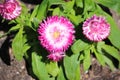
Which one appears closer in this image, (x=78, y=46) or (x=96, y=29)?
(x=96, y=29)

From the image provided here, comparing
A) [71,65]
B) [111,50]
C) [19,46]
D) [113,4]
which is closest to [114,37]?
[111,50]

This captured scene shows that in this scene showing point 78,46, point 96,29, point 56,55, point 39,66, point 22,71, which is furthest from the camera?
point 22,71

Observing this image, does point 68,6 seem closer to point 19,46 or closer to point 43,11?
point 43,11

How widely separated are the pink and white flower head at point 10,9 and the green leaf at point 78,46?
53 cm

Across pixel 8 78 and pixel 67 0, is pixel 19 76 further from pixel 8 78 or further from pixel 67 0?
pixel 67 0

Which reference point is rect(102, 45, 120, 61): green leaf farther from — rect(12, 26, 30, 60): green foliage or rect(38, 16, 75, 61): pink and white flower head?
rect(12, 26, 30, 60): green foliage

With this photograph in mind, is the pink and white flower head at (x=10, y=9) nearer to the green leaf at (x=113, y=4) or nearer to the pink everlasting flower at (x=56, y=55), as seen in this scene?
the pink everlasting flower at (x=56, y=55)

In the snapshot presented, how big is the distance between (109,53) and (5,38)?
116 cm

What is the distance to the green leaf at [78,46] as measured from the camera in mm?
2400

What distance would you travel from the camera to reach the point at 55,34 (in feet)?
7.59

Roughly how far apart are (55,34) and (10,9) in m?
0.42

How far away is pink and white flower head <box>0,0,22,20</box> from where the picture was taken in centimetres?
245

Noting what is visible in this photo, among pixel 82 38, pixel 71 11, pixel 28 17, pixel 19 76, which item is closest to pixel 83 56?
pixel 82 38

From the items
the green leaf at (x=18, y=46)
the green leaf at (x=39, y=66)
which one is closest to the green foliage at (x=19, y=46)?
the green leaf at (x=18, y=46)
